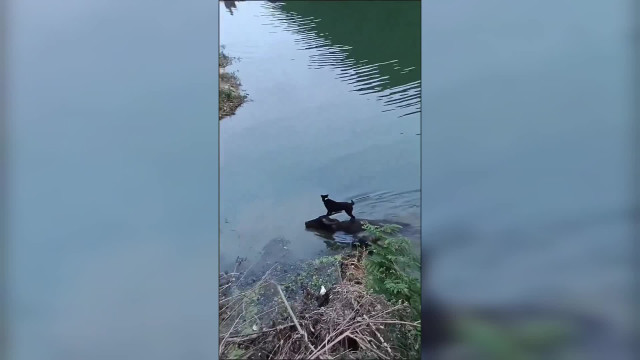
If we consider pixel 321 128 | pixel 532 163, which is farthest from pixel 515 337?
pixel 321 128

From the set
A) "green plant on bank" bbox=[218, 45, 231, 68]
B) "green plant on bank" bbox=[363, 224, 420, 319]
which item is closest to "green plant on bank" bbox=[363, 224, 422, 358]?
"green plant on bank" bbox=[363, 224, 420, 319]

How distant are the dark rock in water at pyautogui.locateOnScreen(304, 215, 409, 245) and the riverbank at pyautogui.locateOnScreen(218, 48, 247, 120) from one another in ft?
2.45

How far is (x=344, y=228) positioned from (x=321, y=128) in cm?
56

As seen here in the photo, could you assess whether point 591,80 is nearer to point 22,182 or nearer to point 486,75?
point 486,75

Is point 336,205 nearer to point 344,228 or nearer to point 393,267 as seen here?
point 344,228

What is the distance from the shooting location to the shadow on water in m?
2.67

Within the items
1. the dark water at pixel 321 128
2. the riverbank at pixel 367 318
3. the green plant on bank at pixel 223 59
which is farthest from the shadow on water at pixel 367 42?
the riverbank at pixel 367 318

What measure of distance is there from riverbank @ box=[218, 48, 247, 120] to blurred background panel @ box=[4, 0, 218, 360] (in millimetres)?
50

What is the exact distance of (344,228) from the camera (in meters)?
2.67

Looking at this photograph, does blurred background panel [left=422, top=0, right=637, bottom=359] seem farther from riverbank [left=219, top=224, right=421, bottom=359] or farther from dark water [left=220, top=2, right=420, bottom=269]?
riverbank [left=219, top=224, right=421, bottom=359]

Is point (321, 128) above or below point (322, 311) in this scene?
above

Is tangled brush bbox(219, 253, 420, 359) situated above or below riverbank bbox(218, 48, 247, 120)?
below

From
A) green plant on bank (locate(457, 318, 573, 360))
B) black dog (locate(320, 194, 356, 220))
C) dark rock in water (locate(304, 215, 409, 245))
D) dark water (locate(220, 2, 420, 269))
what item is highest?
dark water (locate(220, 2, 420, 269))

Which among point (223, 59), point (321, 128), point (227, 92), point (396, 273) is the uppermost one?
point (223, 59)
